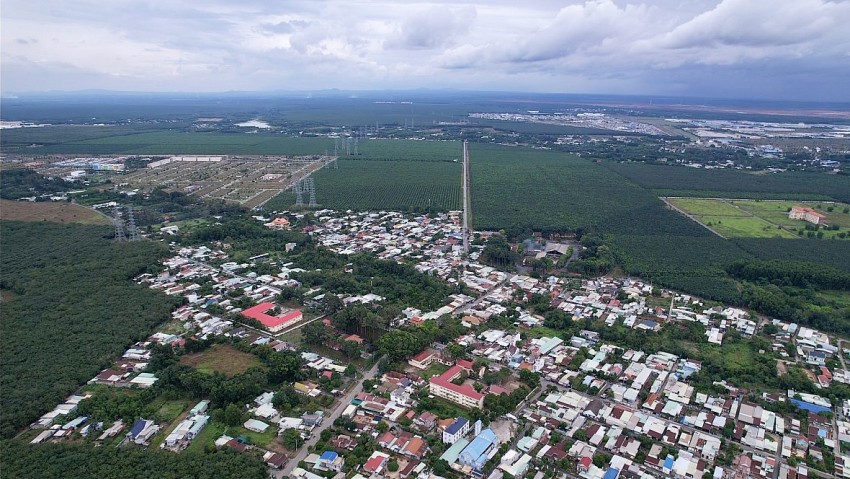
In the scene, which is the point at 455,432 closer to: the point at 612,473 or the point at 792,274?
the point at 612,473

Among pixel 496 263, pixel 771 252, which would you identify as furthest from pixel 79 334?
pixel 771 252

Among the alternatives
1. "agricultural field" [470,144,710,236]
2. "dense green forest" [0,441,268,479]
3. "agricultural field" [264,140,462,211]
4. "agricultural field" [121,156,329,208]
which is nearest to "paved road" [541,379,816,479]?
A: "dense green forest" [0,441,268,479]

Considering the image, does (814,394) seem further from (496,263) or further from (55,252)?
(55,252)

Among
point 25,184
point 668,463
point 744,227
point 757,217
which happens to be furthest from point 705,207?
point 25,184

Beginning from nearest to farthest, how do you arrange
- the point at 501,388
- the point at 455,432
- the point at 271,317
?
1. the point at 455,432
2. the point at 501,388
3. the point at 271,317

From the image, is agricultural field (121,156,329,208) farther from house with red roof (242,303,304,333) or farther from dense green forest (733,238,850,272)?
dense green forest (733,238,850,272)

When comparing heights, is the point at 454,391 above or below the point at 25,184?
below

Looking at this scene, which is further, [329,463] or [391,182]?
[391,182]
